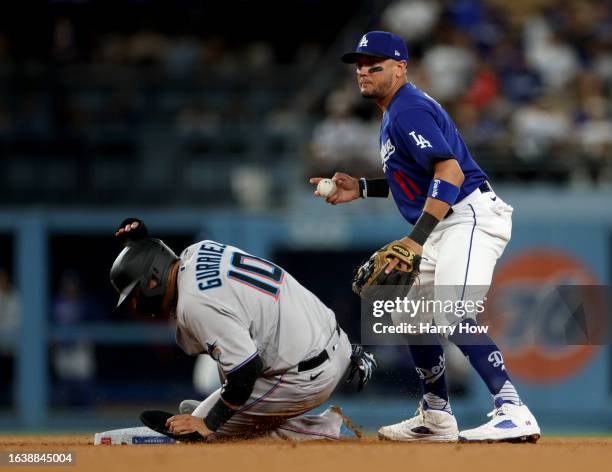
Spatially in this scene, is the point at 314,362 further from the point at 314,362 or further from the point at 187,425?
the point at 187,425

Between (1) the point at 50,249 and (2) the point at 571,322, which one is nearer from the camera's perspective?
(2) the point at 571,322

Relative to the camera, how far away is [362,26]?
585 inches

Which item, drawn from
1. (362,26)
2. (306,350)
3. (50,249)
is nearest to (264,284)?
(306,350)

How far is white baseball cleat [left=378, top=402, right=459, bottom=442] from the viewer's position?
20.2 ft

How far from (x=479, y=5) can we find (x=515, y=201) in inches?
117

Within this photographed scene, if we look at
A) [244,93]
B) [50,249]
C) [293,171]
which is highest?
[244,93]

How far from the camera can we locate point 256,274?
5.68 meters

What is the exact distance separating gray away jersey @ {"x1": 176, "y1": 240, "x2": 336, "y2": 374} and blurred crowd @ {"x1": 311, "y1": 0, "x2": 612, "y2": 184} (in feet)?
22.6

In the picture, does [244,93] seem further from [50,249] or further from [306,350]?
[306,350]

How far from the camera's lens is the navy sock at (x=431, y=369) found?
606cm

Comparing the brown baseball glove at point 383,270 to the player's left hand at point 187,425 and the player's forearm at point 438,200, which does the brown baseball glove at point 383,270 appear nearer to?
the player's forearm at point 438,200

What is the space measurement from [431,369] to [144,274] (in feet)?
5.25

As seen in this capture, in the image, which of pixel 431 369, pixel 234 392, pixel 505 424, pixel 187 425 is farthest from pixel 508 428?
pixel 187 425

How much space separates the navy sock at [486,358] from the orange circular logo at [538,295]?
591 cm
